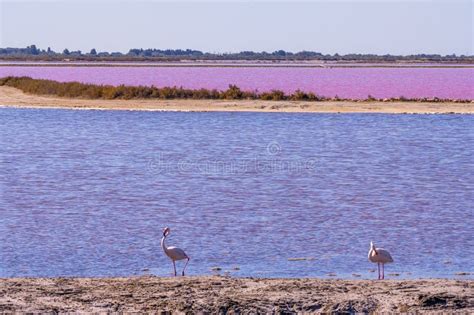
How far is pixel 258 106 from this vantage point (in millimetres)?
40812

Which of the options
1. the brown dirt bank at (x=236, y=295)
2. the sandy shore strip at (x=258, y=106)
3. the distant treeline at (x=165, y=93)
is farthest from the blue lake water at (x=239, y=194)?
the distant treeline at (x=165, y=93)

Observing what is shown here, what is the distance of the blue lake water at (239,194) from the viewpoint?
45.2 feet

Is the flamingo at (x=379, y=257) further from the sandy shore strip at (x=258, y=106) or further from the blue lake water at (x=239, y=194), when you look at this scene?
the sandy shore strip at (x=258, y=106)

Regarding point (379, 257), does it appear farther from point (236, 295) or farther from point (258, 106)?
point (258, 106)

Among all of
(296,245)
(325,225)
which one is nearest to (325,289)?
(296,245)

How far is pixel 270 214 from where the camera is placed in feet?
58.9

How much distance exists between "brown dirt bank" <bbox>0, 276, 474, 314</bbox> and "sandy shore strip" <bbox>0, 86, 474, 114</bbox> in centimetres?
2838

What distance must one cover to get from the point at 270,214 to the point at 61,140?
14921 mm

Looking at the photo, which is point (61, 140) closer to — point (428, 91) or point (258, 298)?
point (258, 298)

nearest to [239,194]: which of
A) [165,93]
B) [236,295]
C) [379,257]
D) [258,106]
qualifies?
[379,257]
